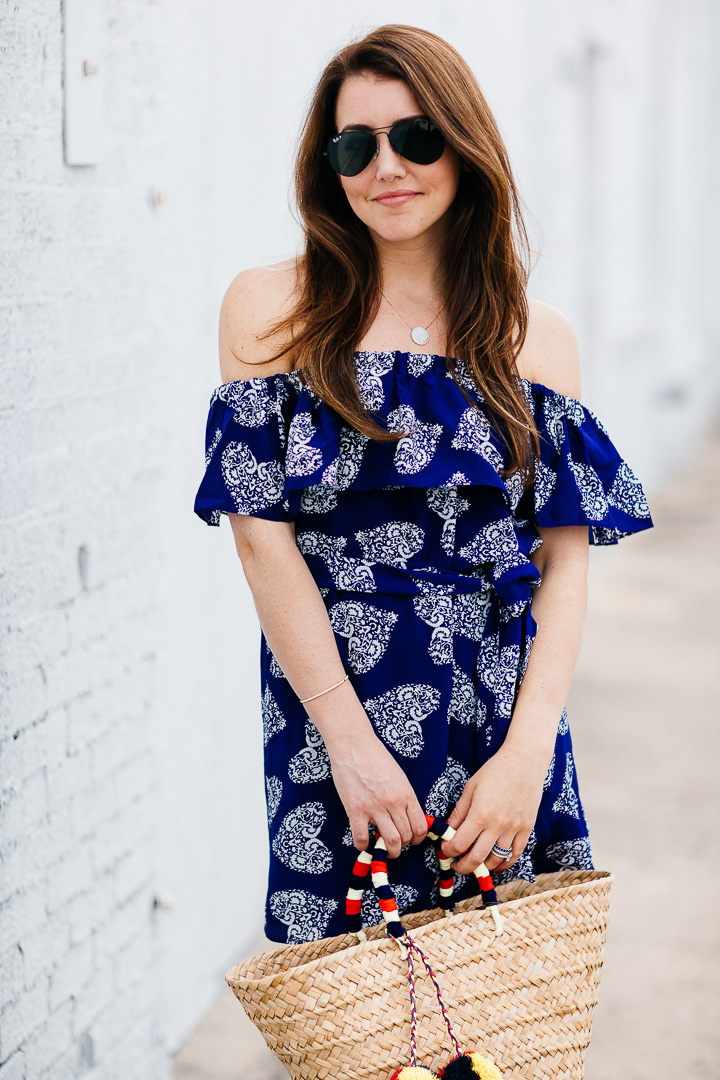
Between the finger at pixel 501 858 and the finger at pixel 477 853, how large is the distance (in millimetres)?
22

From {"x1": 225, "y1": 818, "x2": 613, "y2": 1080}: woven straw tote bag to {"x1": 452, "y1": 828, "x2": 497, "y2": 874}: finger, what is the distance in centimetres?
2

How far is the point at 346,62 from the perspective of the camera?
1.59 metres

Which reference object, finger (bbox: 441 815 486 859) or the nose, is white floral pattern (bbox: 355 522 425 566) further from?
the nose

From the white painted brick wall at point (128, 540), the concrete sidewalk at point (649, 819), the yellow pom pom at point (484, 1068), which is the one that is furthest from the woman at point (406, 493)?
the concrete sidewalk at point (649, 819)

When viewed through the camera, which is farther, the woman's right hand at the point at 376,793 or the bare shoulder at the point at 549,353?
the bare shoulder at the point at 549,353

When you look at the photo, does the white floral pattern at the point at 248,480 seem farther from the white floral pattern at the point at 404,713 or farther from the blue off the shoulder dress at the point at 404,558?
the white floral pattern at the point at 404,713

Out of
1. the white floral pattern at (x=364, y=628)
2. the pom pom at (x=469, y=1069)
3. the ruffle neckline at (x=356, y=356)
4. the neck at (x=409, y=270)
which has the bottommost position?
the pom pom at (x=469, y=1069)

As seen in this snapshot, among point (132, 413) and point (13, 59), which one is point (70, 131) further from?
point (132, 413)

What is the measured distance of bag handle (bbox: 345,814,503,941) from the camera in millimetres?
1456

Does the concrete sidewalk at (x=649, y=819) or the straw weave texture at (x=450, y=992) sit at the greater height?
the straw weave texture at (x=450, y=992)

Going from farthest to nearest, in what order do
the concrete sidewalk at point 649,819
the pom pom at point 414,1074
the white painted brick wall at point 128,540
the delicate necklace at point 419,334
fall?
the concrete sidewalk at point 649,819, the white painted brick wall at point 128,540, the delicate necklace at point 419,334, the pom pom at point 414,1074

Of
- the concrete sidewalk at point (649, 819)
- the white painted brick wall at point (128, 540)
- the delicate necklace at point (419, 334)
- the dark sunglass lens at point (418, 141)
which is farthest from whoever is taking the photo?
the concrete sidewalk at point (649, 819)

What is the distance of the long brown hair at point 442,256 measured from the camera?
156cm

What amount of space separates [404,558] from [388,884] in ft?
1.45
